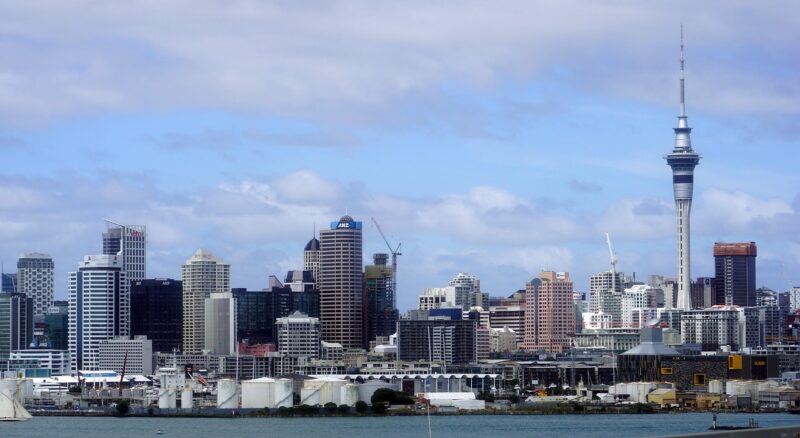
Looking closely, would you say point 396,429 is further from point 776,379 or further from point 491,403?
point 776,379

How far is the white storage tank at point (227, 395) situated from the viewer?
12175 cm

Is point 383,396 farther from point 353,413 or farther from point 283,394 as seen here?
point 353,413

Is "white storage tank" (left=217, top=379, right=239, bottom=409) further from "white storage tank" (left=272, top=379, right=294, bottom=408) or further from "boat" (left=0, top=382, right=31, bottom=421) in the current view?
"boat" (left=0, top=382, right=31, bottom=421)

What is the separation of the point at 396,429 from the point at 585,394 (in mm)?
61520

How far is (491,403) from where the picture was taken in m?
134

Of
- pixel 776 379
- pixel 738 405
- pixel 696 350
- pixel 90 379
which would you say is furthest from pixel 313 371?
pixel 738 405

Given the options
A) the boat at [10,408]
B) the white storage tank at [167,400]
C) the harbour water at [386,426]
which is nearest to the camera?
the harbour water at [386,426]

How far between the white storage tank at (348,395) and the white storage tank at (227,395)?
7.91 meters

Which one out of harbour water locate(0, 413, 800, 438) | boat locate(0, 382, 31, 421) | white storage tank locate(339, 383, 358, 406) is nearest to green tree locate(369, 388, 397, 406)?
white storage tank locate(339, 383, 358, 406)

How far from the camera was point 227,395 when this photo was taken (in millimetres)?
123250

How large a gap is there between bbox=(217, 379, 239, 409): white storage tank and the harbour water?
10.1m

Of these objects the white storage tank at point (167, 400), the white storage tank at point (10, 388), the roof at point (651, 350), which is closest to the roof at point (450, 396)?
the white storage tank at point (167, 400)

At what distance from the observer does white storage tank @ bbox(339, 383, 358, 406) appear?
4690 inches

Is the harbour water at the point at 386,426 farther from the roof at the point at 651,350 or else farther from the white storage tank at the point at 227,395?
the roof at the point at 651,350
